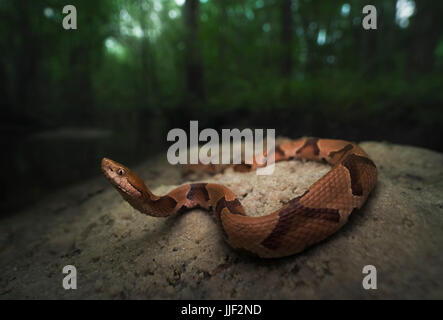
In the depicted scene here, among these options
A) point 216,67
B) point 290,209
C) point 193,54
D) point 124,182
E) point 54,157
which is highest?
point 216,67

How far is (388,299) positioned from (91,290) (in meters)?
1.86

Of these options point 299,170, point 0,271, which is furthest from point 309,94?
point 0,271

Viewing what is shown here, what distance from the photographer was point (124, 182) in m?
2.00

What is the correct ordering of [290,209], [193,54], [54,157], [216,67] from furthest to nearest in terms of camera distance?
[216,67]
[193,54]
[54,157]
[290,209]

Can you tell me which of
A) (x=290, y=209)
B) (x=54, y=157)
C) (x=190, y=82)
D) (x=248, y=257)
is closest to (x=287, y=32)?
(x=190, y=82)

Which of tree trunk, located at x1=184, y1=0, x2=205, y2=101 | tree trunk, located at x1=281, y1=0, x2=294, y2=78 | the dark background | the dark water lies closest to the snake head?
the dark background

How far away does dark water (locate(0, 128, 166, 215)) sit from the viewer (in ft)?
15.9

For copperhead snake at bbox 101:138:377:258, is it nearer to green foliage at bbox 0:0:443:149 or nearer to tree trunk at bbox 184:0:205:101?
green foliage at bbox 0:0:443:149

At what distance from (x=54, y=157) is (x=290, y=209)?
25.0 ft

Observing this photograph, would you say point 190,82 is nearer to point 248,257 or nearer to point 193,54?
point 193,54

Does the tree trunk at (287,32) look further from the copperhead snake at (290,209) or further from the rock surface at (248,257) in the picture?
the copperhead snake at (290,209)

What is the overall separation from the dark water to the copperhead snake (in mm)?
3715

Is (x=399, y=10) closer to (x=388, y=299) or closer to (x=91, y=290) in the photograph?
(x=388, y=299)

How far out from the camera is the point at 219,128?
20.2 feet
